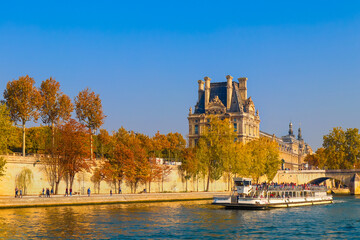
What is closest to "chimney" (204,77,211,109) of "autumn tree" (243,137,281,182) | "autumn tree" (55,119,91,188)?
"autumn tree" (243,137,281,182)

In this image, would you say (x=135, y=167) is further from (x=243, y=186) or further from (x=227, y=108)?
(x=227, y=108)

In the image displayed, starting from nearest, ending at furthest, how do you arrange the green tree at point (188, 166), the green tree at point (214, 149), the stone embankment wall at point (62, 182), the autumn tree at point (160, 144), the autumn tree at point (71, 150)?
1. the stone embankment wall at point (62, 182)
2. the autumn tree at point (71, 150)
3. the green tree at point (188, 166)
4. the green tree at point (214, 149)
5. the autumn tree at point (160, 144)

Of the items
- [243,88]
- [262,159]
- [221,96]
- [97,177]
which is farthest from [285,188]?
[243,88]

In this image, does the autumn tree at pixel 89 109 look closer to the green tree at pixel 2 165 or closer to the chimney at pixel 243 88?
the green tree at pixel 2 165

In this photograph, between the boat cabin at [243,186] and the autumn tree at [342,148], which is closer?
the boat cabin at [243,186]

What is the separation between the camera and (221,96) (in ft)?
515

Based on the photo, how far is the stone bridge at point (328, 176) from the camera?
5172 inches

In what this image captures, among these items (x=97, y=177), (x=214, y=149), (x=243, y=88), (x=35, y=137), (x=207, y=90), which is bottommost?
(x=97, y=177)

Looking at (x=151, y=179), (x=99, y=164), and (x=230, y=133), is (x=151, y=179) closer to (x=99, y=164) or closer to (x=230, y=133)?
(x=99, y=164)

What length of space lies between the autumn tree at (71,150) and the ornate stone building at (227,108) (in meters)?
72.7

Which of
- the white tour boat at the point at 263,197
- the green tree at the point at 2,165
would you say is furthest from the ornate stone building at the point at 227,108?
the green tree at the point at 2,165

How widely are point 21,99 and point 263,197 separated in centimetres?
3880

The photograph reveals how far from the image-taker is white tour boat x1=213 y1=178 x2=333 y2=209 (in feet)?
232

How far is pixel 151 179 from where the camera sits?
94.2 m
